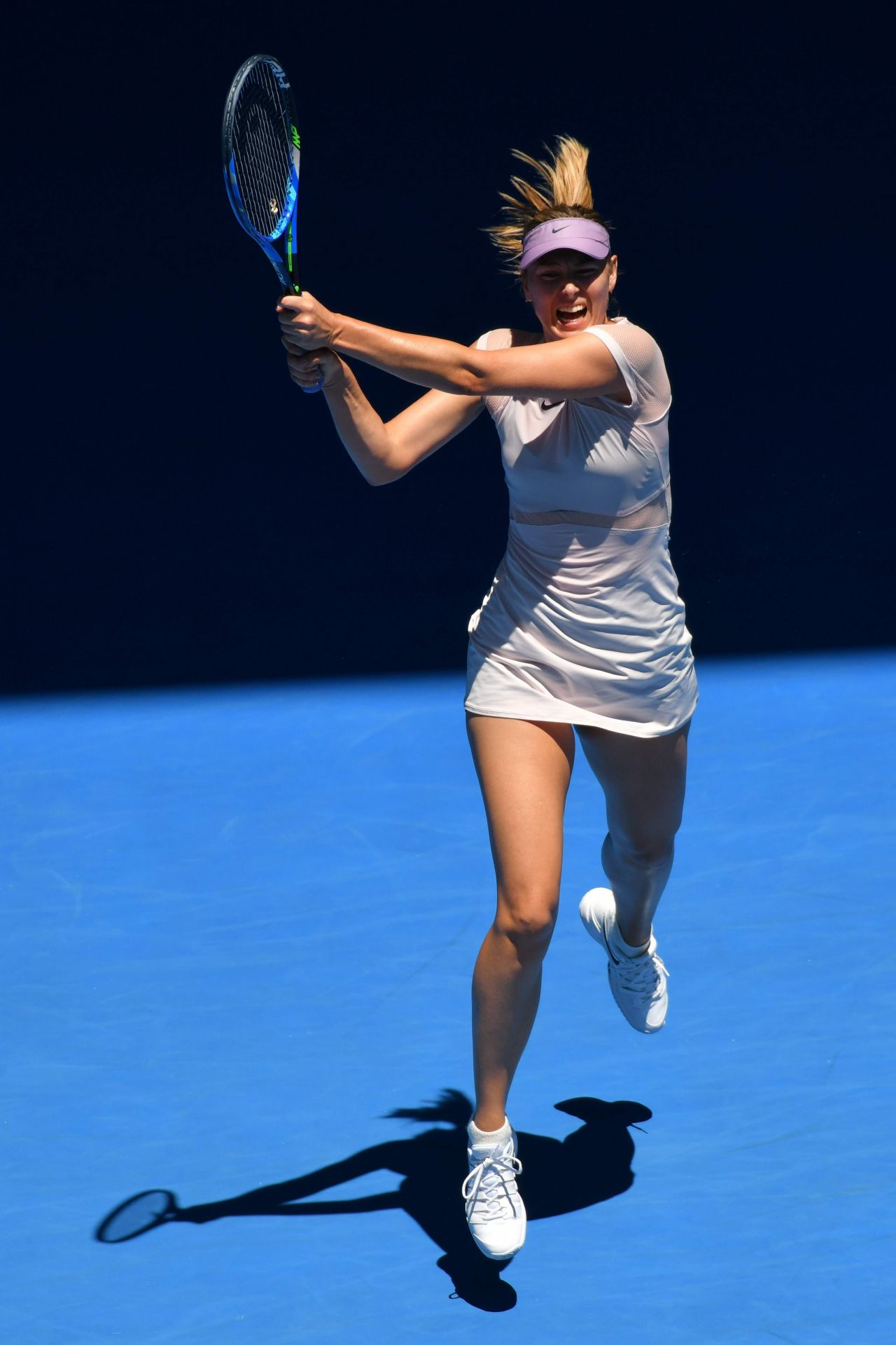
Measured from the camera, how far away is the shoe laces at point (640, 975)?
320 cm

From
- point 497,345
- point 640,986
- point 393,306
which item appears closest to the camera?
point 497,345

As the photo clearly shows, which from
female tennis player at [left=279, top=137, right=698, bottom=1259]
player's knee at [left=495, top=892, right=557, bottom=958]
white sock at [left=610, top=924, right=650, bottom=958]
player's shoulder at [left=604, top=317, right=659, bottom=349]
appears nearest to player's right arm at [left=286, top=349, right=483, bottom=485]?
female tennis player at [left=279, top=137, right=698, bottom=1259]

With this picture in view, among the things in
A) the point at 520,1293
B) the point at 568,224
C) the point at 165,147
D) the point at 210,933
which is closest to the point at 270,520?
the point at 165,147

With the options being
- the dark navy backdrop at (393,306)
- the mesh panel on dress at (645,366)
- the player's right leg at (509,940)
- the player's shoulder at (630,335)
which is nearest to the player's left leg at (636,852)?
the player's right leg at (509,940)

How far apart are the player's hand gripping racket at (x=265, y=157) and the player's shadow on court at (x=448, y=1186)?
1318mm

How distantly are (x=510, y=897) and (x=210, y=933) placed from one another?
1434 millimetres

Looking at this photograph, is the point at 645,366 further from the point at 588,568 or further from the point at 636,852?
the point at 636,852

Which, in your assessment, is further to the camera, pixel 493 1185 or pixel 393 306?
pixel 393 306

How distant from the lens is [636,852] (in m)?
3.06

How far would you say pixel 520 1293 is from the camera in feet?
8.58

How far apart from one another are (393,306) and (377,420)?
3.60 meters

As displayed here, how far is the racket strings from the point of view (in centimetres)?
291

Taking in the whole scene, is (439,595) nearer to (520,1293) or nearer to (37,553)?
(37,553)

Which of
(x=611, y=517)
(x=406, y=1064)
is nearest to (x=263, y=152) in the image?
(x=611, y=517)
